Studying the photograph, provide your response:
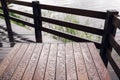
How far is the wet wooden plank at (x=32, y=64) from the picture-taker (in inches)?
98.2

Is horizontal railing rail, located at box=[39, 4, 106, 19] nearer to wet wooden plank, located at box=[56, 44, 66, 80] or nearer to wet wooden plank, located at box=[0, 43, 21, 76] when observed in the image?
wet wooden plank, located at box=[56, 44, 66, 80]

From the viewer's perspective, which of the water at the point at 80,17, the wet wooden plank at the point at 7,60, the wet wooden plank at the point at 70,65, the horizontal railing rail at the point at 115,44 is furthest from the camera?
the water at the point at 80,17

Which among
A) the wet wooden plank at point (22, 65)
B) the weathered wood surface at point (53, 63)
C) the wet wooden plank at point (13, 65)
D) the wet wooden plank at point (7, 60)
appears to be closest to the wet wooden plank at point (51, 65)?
the weathered wood surface at point (53, 63)

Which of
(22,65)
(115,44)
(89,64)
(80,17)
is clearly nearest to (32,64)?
(22,65)

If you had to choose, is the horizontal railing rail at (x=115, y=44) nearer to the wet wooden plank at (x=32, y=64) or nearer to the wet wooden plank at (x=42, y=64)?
the wet wooden plank at (x=42, y=64)

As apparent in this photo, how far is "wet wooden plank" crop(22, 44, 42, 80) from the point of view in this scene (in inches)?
98.2

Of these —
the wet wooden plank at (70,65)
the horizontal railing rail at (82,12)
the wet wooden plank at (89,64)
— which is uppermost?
the horizontal railing rail at (82,12)

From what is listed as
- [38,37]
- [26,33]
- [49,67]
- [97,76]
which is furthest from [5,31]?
[97,76]

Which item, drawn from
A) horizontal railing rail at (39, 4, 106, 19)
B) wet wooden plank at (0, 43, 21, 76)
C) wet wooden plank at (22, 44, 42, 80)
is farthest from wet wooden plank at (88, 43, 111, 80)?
wet wooden plank at (0, 43, 21, 76)

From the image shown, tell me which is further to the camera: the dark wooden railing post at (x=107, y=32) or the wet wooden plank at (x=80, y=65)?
the dark wooden railing post at (x=107, y=32)

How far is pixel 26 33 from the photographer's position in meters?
6.51

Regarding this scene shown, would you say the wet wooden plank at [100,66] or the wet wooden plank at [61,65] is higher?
the wet wooden plank at [100,66]

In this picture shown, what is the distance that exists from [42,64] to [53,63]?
17 cm

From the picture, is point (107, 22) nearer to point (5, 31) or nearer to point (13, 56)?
point (13, 56)
